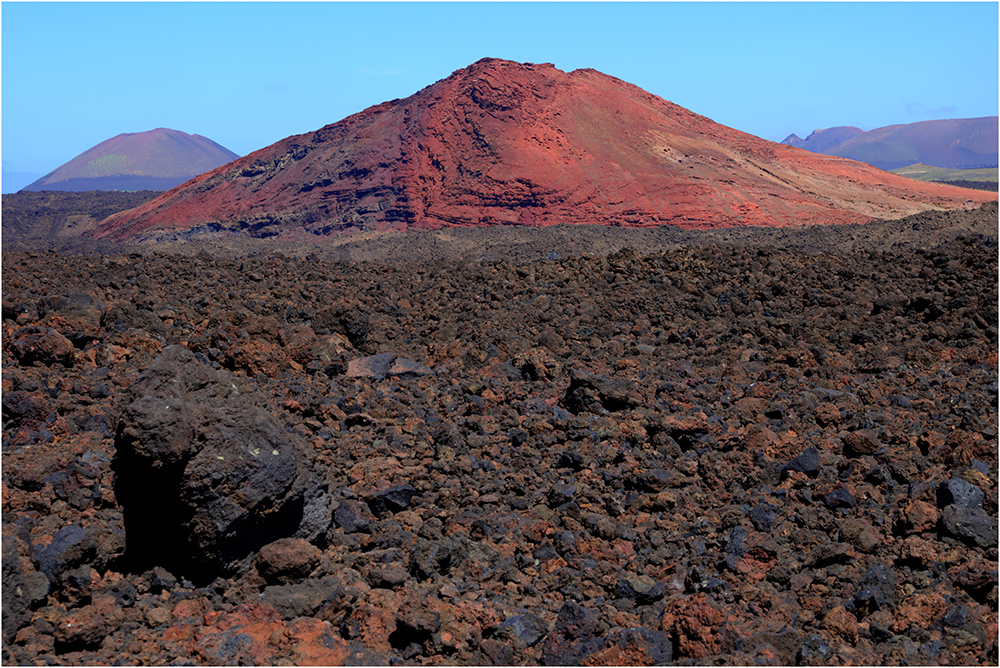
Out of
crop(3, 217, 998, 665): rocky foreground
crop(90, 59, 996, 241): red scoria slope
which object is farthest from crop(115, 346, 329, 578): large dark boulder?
crop(90, 59, 996, 241): red scoria slope

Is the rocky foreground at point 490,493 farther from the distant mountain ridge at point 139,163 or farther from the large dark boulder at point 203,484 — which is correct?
the distant mountain ridge at point 139,163

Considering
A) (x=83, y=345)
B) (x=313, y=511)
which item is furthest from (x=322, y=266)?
(x=313, y=511)

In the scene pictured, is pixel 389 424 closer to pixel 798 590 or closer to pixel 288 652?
pixel 288 652

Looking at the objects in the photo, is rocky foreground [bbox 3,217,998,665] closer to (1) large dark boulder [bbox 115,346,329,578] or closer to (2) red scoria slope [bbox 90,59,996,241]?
(1) large dark boulder [bbox 115,346,329,578]

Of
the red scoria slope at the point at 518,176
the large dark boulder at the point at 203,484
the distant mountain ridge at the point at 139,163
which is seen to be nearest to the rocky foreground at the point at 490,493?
the large dark boulder at the point at 203,484

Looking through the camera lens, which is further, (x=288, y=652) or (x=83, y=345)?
(x=83, y=345)

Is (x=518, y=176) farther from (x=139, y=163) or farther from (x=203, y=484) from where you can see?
(x=139, y=163)

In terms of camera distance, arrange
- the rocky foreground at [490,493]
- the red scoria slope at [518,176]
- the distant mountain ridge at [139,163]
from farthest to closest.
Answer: the distant mountain ridge at [139,163], the red scoria slope at [518,176], the rocky foreground at [490,493]
